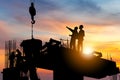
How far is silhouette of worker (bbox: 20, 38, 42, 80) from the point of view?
19.2m

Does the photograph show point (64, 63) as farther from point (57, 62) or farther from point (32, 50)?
point (32, 50)

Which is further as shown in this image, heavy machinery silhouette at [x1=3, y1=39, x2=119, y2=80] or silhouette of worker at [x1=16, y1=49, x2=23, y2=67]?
silhouette of worker at [x1=16, y1=49, x2=23, y2=67]

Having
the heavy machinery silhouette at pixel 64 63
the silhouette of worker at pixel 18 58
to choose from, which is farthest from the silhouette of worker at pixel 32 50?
the silhouette of worker at pixel 18 58

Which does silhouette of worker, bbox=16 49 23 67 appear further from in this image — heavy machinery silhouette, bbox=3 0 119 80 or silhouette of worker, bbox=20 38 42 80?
silhouette of worker, bbox=20 38 42 80

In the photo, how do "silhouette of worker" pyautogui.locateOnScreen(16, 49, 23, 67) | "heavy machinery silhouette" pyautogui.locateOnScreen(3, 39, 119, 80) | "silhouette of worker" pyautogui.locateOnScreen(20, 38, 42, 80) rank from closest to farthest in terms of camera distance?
"silhouette of worker" pyautogui.locateOnScreen(20, 38, 42, 80) < "heavy machinery silhouette" pyautogui.locateOnScreen(3, 39, 119, 80) < "silhouette of worker" pyautogui.locateOnScreen(16, 49, 23, 67)

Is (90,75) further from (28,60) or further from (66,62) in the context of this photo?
(28,60)

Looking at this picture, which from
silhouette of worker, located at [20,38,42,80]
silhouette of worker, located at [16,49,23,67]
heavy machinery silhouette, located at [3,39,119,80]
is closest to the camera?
silhouette of worker, located at [20,38,42,80]

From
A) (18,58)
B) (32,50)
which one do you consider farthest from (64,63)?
(18,58)

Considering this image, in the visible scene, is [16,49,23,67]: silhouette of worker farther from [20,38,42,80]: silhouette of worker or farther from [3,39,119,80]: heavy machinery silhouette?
[20,38,42,80]: silhouette of worker

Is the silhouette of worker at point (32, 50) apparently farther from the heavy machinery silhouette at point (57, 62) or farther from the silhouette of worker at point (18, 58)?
the silhouette of worker at point (18, 58)

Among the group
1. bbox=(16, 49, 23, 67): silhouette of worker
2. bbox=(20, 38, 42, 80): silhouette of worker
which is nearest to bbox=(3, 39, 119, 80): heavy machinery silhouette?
bbox=(20, 38, 42, 80): silhouette of worker

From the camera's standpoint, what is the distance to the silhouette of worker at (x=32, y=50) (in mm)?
19159

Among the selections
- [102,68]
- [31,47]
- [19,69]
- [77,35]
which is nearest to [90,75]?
[102,68]

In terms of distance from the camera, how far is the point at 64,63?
837 inches
